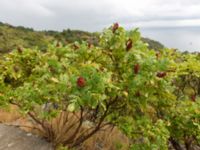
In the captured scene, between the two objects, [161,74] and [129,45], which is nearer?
[161,74]

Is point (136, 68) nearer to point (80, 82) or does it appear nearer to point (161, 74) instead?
point (161, 74)

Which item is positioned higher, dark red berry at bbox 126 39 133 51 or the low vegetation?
dark red berry at bbox 126 39 133 51

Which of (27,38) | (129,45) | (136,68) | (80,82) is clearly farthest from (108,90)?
(27,38)

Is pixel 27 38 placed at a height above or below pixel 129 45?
below

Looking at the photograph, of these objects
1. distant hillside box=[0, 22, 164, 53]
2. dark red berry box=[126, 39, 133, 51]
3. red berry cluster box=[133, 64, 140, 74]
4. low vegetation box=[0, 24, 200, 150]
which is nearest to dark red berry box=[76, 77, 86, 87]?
low vegetation box=[0, 24, 200, 150]

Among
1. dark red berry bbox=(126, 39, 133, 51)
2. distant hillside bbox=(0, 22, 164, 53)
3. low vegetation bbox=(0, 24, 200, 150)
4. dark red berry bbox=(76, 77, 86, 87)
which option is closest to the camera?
dark red berry bbox=(76, 77, 86, 87)

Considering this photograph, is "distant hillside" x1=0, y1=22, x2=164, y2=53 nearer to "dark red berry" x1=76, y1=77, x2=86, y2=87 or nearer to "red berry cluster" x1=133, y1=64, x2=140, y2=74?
"red berry cluster" x1=133, y1=64, x2=140, y2=74

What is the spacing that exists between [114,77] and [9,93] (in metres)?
1.80

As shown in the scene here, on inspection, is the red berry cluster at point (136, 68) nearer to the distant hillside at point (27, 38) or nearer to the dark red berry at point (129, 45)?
the dark red berry at point (129, 45)

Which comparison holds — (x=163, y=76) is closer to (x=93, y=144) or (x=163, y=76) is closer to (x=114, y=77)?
(x=114, y=77)

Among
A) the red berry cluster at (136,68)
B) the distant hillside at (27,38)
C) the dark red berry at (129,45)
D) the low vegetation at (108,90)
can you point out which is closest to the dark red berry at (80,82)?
the low vegetation at (108,90)

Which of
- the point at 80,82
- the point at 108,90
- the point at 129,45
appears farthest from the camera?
the point at 129,45

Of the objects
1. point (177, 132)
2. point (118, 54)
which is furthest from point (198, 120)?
point (118, 54)

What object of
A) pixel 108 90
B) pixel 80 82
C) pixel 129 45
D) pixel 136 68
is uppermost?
pixel 129 45
